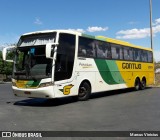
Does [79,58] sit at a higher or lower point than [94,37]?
lower

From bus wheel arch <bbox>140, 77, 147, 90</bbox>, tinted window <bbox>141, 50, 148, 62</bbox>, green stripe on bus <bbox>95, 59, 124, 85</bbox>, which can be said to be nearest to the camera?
green stripe on bus <bbox>95, 59, 124, 85</bbox>

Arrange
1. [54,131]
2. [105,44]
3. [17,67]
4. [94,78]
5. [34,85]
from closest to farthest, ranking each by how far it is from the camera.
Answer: [54,131] < [34,85] < [17,67] < [94,78] < [105,44]

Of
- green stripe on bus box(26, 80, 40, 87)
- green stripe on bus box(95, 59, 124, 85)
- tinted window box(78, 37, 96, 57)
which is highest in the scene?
tinted window box(78, 37, 96, 57)

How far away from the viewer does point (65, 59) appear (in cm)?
1473

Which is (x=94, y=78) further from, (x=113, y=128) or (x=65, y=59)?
(x=113, y=128)

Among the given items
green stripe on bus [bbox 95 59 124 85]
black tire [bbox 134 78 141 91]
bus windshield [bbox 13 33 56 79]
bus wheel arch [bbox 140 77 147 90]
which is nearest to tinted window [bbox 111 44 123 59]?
green stripe on bus [bbox 95 59 124 85]

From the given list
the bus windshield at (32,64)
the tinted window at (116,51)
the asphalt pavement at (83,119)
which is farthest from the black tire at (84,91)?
the tinted window at (116,51)

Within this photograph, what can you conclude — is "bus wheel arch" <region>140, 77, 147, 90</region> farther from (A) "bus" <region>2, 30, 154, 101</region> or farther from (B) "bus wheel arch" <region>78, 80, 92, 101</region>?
(B) "bus wheel arch" <region>78, 80, 92, 101</region>

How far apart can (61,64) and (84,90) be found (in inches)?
96.1

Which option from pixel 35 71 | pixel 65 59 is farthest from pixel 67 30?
pixel 35 71

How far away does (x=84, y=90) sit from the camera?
16328 millimetres

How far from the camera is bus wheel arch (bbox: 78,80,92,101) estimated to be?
635 inches

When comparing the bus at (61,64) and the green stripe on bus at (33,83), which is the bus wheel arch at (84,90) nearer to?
the bus at (61,64)

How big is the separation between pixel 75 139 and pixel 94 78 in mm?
9708
